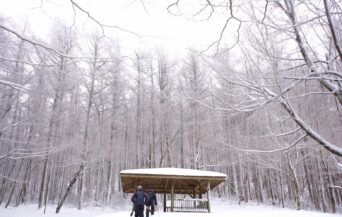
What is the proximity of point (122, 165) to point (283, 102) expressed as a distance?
2703 centimetres

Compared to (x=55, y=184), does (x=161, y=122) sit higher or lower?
higher

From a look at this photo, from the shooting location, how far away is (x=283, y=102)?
4352mm

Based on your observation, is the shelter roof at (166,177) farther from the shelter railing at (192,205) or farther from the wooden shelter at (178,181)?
the shelter railing at (192,205)

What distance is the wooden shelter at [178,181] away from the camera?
13.3 m

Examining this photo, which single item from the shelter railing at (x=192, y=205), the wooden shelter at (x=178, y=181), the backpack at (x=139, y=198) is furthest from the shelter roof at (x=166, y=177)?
the backpack at (x=139, y=198)

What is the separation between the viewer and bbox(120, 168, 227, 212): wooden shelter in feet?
43.6

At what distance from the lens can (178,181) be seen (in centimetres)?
1496

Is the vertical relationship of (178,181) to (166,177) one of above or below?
below

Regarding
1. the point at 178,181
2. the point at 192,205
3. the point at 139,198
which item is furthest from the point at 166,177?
the point at 139,198

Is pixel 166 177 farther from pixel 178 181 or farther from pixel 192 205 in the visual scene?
pixel 192 205

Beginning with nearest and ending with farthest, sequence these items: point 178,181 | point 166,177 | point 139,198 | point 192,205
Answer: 1. point 139,198
2. point 166,177
3. point 192,205
4. point 178,181

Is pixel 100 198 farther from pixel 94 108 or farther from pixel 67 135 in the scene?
pixel 94 108

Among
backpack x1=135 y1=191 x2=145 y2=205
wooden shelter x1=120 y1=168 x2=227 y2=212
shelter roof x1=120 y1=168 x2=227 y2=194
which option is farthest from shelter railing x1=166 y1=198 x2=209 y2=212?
backpack x1=135 y1=191 x2=145 y2=205

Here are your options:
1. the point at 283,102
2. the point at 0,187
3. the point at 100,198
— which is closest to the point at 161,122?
the point at 100,198
